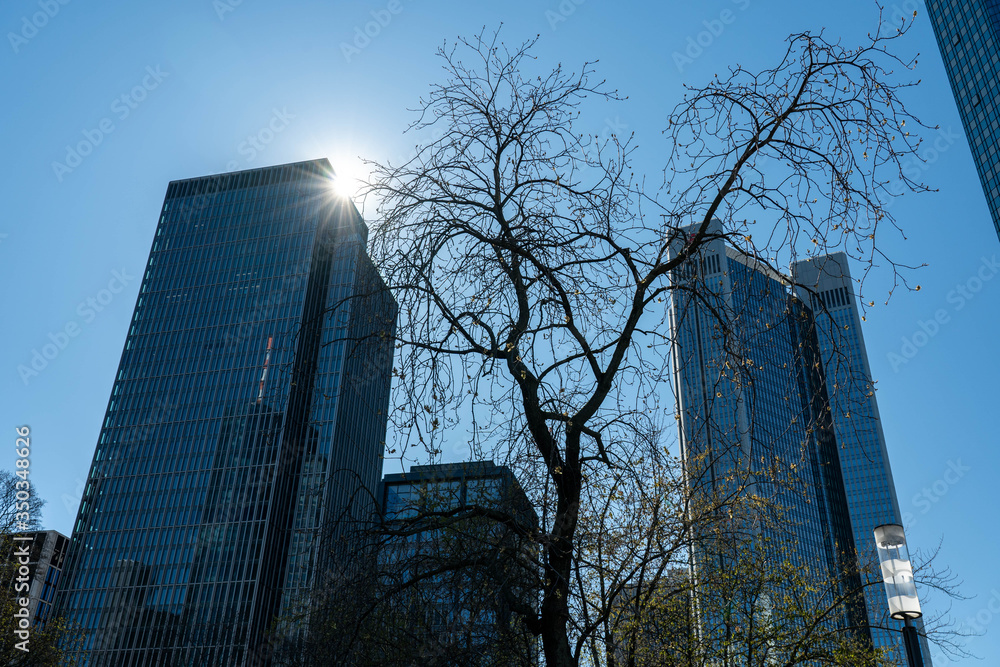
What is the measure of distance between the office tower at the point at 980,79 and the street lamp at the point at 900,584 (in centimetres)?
10256

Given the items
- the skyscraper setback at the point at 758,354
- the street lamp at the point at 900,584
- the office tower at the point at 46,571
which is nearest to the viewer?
the skyscraper setback at the point at 758,354

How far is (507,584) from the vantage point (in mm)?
5035

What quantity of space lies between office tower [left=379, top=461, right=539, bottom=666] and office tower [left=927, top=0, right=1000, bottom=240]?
347 ft

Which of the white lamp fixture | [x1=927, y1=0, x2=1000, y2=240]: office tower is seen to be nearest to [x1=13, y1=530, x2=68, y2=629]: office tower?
the white lamp fixture

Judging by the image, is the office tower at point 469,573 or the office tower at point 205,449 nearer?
the office tower at point 469,573

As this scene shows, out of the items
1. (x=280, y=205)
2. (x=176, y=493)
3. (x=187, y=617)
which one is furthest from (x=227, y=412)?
(x=280, y=205)

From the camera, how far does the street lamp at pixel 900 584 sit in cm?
673

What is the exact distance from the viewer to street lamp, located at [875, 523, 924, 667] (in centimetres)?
673

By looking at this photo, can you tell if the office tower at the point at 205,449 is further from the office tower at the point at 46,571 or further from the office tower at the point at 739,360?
the office tower at the point at 739,360

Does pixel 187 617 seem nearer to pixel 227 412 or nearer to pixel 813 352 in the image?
pixel 227 412

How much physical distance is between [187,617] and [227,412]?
20060 millimetres

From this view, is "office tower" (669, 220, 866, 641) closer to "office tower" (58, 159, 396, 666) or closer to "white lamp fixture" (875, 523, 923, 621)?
"white lamp fixture" (875, 523, 923, 621)

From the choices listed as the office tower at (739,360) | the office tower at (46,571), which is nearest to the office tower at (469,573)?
the office tower at (739,360)

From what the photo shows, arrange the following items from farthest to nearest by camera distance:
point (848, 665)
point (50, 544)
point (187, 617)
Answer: point (50, 544) → point (187, 617) → point (848, 665)
